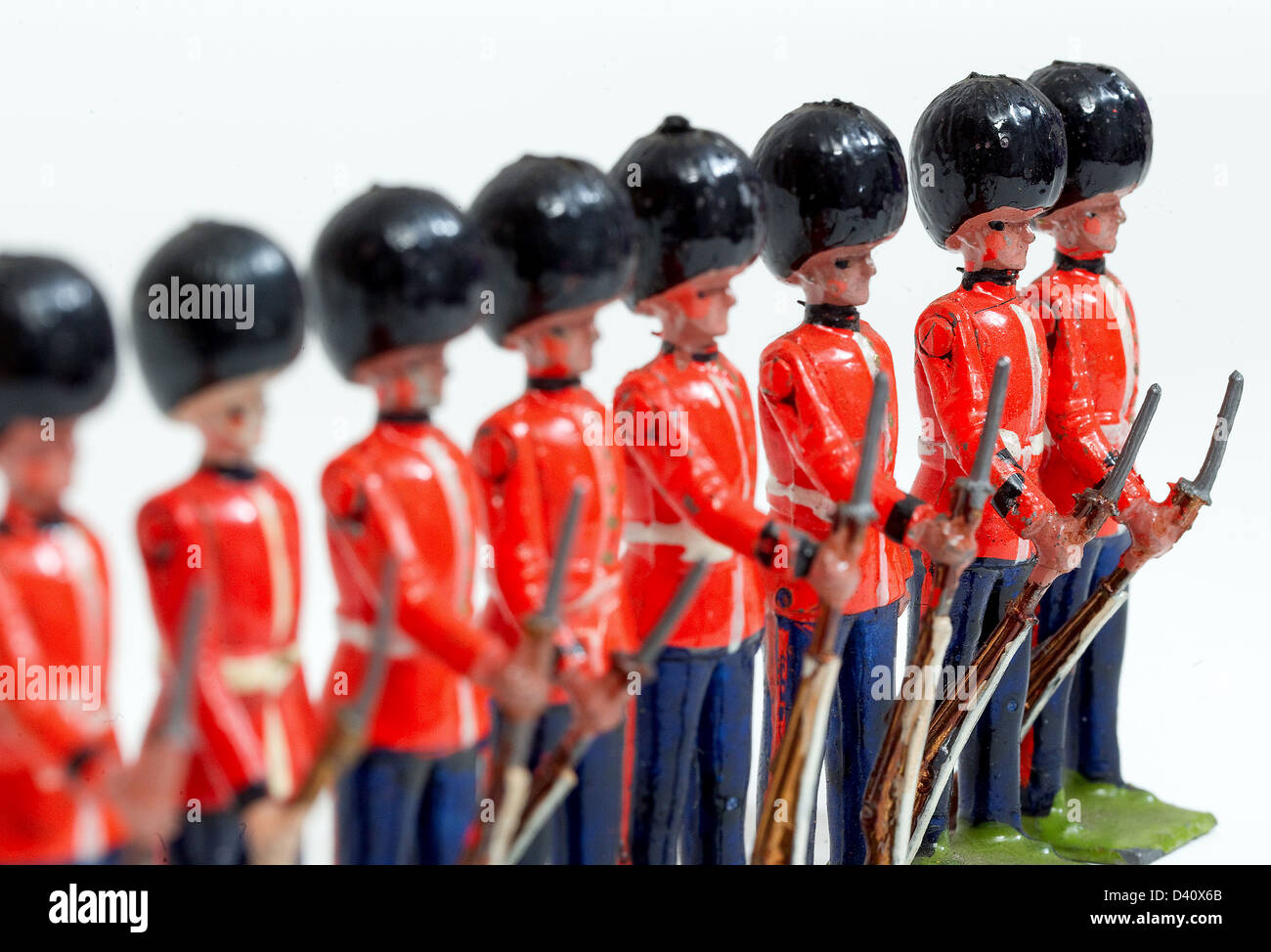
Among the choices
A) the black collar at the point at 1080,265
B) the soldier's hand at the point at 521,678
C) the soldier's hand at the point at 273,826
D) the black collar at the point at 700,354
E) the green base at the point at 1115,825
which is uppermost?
the black collar at the point at 1080,265

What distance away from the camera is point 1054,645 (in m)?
3.62

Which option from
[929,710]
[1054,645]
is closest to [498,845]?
[929,710]

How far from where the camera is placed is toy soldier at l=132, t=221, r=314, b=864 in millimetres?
2232

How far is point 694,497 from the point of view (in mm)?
2725

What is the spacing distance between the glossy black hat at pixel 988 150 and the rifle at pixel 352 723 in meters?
1.53

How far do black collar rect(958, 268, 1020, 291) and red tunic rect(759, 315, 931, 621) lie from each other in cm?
33

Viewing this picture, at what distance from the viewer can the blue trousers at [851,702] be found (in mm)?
3076

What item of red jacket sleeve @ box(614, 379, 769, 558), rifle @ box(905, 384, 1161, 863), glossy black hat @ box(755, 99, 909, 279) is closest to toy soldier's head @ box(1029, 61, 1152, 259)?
rifle @ box(905, 384, 1161, 863)

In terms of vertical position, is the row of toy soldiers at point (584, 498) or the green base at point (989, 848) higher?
the row of toy soldiers at point (584, 498)

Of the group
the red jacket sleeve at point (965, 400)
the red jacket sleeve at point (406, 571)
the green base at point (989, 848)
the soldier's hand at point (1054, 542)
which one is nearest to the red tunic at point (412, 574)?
the red jacket sleeve at point (406, 571)

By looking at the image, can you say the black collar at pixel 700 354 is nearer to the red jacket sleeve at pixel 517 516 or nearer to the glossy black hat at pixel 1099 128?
the red jacket sleeve at pixel 517 516
